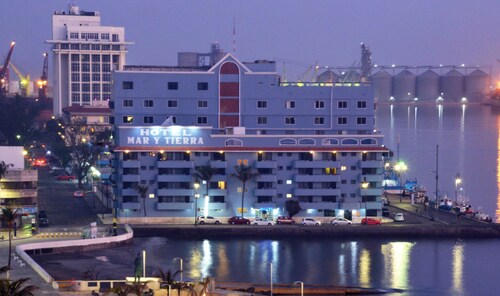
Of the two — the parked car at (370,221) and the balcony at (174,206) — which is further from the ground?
the balcony at (174,206)

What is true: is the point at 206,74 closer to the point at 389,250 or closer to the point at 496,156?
the point at 389,250

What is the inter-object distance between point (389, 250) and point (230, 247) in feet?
15.4

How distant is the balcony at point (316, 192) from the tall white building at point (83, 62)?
49.7 meters

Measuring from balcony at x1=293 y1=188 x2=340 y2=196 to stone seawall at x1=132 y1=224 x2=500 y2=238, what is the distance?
123 centimetres

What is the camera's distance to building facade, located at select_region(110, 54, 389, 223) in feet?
116

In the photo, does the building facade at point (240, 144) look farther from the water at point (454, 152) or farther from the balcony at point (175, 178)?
the water at point (454, 152)

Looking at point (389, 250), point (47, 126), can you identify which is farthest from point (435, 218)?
point (47, 126)

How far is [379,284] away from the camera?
27.9 metres

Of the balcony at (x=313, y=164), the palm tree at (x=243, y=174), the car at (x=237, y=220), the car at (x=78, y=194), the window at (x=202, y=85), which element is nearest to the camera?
the car at (x=237, y=220)

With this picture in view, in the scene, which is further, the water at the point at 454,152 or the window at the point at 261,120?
the water at the point at 454,152

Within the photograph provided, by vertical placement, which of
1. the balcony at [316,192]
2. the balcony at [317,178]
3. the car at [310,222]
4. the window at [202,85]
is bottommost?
the car at [310,222]

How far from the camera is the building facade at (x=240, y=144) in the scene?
1389 inches

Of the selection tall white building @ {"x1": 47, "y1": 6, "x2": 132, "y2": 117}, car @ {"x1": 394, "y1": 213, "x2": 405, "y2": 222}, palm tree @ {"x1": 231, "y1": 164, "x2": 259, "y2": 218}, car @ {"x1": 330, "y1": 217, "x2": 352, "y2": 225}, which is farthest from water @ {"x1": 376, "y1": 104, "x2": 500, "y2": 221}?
tall white building @ {"x1": 47, "y1": 6, "x2": 132, "y2": 117}

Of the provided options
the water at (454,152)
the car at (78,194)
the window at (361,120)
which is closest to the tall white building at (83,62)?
the water at (454,152)
